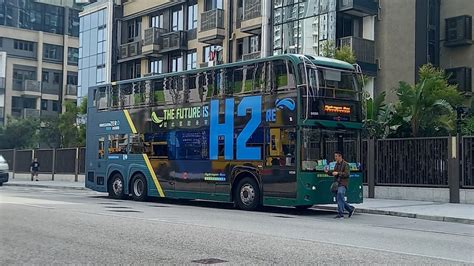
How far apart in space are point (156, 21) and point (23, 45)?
36.0 meters

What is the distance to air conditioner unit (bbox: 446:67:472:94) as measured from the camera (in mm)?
33128

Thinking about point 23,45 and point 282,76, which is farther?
point 23,45

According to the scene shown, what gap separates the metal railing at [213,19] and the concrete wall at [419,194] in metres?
18.4

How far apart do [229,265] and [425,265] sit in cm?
282

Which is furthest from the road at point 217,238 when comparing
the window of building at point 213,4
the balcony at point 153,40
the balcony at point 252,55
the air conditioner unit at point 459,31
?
the balcony at point 153,40

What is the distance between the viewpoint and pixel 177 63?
44156mm

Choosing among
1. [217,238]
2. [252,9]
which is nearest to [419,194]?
[217,238]

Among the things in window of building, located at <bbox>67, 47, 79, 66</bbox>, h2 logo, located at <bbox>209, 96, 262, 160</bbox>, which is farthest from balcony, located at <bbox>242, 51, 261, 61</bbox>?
window of building, located at <bbox>67, 47, 79, 66</bbox>

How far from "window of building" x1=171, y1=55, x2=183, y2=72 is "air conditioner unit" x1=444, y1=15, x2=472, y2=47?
18.4m

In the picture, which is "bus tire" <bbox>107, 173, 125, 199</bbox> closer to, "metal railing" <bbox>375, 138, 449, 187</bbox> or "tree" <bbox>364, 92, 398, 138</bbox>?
"metal railing" <bbox>375, 138, 449, 187</bbox>

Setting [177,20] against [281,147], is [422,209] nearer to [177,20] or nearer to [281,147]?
[281,147]

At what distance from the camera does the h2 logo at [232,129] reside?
17953mm

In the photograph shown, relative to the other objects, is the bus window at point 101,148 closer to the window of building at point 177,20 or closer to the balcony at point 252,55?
the balcony at point 252,55

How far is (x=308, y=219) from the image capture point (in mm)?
16141
